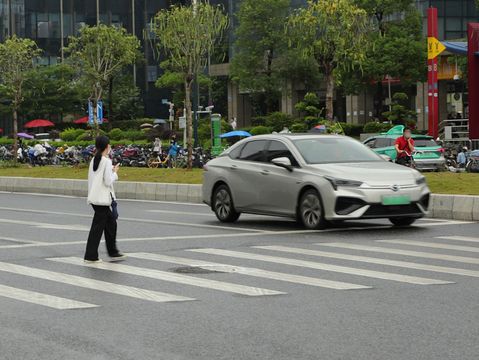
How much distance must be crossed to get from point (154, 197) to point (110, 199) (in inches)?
621

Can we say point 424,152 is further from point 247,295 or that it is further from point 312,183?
point 247,295

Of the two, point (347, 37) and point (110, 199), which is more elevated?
point (347, 37)

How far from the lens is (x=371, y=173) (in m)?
17.3

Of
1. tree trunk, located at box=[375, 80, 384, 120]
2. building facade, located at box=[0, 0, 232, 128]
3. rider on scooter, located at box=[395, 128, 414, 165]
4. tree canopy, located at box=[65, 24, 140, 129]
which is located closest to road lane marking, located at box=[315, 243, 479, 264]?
rider on scooter, located at box=[395, 128, 414, 165]

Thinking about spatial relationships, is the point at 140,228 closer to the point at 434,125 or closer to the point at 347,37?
the point at 347,37

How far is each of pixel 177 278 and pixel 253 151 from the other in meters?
7.76

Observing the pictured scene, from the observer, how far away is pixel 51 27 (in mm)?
98688

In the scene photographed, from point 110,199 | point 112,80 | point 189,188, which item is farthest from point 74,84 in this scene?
point 110,199

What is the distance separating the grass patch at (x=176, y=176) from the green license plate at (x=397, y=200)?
503cm

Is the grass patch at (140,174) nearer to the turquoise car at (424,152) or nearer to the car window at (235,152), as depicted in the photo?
the turquoise car at (424,152)

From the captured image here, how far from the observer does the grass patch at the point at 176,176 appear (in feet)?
75.9

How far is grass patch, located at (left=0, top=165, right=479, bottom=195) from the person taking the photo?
75.9 ft

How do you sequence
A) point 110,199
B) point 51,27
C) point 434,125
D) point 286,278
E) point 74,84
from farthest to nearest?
point 51,27 < point 74,84 < point 434,125 < point 110,199 < point 286,278

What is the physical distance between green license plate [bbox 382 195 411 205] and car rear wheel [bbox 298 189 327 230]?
1.03 m
